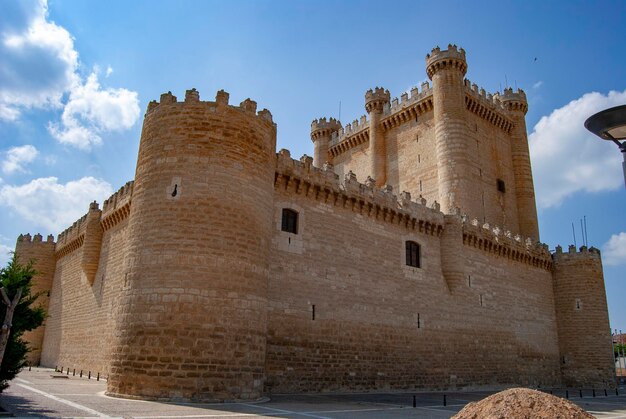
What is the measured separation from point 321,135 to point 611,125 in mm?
31533

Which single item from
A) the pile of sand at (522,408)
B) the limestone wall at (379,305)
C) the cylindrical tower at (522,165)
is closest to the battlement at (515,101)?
the cylindrical tower at (522,165)

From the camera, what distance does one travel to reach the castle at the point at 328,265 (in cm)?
1284

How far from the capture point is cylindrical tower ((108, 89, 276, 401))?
12.2 meters

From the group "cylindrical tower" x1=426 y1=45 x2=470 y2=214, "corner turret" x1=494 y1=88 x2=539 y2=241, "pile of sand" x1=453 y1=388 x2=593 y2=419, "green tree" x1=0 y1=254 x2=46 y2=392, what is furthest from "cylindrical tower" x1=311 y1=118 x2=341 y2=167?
"pile of sand" x1=453 y1=388 x2=593 y2=419

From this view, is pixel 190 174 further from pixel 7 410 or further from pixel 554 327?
pixel 554 327

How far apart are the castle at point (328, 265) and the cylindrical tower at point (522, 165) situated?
11cm

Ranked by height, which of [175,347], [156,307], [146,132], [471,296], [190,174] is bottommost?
[175,347]

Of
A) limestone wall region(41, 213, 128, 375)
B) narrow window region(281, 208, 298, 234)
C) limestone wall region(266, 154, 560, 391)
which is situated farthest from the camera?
limestone wall region(41, 213, 128, 375)

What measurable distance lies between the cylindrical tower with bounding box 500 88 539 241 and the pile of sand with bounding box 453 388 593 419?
82.0 feet

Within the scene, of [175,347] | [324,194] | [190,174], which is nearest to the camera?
[175,347]

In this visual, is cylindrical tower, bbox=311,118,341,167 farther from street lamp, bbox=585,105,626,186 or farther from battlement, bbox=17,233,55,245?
street lamp, bbox=585,105,626,186

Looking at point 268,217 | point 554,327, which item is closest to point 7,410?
point 268,217

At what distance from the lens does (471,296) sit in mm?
22891

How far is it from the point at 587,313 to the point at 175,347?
24.5m
